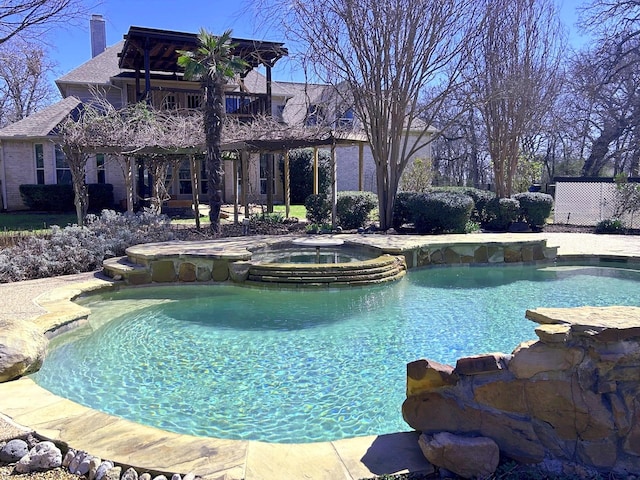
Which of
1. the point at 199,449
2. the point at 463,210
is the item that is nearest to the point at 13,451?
the point at 199,449

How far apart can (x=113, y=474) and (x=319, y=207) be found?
1276cm

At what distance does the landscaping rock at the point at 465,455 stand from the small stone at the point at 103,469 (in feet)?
6.08

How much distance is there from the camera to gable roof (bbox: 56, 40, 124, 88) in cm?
2148

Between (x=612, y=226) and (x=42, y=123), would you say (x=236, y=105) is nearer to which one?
(x=42, y=123)

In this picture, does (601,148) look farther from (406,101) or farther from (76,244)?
(76,244)

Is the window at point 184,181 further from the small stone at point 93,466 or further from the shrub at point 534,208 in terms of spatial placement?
the small stone at point 93,466

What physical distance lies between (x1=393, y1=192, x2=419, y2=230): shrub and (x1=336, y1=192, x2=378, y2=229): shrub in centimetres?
93

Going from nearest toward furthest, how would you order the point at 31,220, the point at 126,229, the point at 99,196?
1. the point at 126,229
2. the point at 31,220
3. the point at 99,196

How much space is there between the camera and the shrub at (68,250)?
8.91m

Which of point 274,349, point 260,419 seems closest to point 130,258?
point 274,349

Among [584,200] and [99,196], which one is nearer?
[584,200]

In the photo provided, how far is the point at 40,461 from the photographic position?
300 centimetres

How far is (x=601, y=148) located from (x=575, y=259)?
67.6 feet

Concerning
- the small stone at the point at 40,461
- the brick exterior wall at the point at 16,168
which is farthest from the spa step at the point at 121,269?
the brick exterior wall at the point at 16,168
